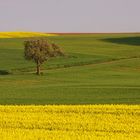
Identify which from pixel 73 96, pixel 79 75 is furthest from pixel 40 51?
pixel 73 96

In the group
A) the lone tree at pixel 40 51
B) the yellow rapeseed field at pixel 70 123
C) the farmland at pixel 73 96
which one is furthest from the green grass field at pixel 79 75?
the yellow rapeseed field at pixel 70 123

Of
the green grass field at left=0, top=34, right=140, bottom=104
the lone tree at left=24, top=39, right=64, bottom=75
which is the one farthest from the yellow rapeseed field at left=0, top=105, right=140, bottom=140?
the lone tree at left=24, top=39, right=64, bottom=75

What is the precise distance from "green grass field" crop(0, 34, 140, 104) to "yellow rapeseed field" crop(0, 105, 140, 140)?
399 inches

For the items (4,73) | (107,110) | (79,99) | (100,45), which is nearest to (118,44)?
(100,45)

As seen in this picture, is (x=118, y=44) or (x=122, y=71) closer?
(x=122, y=71)

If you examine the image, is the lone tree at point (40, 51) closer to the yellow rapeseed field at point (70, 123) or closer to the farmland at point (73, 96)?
the farmland at point (73, 96)

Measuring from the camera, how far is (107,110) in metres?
24.8

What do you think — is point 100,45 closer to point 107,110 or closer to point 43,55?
point 43,55

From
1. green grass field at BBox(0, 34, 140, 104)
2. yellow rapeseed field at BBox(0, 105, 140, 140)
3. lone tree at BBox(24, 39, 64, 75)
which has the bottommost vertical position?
green grass field at BBox(0, 34, 140, 104)

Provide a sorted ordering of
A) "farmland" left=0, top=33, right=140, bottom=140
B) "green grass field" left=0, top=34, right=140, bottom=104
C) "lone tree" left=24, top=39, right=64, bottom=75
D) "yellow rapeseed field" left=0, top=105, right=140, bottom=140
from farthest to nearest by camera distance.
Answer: "lone tree" left=24, top=39, right=64, bottom=75 < "green grass field" left=0, top=34, right=140, bottom=104 < "farmland" left=0, top=33, right=140, bottom=140 < "yellow rapeseed field" left=0, top=105, right=140, bottom=140

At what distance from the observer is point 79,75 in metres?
64.0

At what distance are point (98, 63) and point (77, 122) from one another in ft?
185

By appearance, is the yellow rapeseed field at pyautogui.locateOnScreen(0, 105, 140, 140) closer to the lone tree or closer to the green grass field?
the green grass field

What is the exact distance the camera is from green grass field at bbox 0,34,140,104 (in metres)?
38.6
